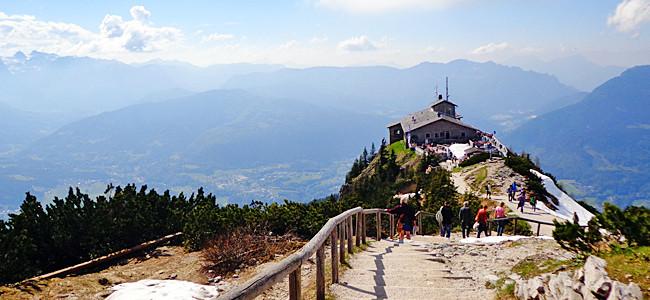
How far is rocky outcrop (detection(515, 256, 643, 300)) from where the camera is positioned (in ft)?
14.7

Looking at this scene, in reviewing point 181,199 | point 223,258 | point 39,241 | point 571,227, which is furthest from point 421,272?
point 181,199

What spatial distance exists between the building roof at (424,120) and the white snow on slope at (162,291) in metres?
58.4

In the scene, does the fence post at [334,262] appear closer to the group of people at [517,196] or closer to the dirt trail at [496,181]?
the dirt trail at [496,181]

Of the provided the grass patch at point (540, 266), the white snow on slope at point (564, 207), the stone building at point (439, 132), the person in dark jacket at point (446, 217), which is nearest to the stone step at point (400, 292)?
the grass patch at point (540, 266)

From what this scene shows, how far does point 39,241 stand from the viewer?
38.9ft

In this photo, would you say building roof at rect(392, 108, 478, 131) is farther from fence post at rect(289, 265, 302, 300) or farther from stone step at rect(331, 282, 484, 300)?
fence post at rect(289, 265, 302, 300)

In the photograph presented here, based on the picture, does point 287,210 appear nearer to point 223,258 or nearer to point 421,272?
point 223,258

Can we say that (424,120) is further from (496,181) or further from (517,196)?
(517,196)

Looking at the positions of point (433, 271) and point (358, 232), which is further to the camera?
point (358, 232)

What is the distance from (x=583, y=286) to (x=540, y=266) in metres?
2.19

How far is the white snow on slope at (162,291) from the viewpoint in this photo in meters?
7.38

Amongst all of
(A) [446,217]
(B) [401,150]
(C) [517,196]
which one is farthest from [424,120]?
(A) [446,217]

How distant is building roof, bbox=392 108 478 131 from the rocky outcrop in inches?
2349

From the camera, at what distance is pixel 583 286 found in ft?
16.3
